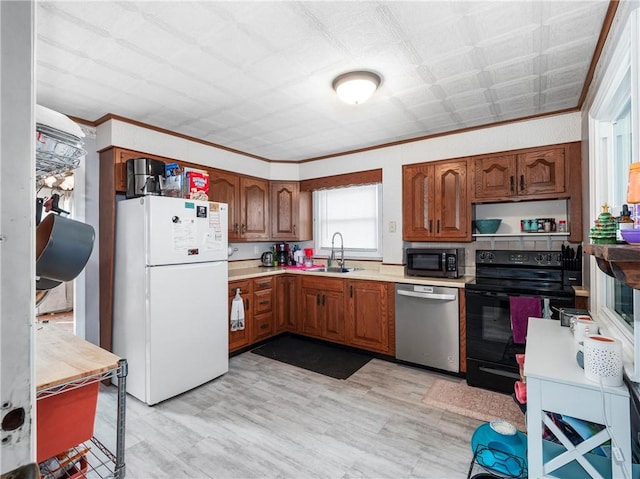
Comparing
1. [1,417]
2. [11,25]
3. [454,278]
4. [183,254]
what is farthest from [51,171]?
[454,278]

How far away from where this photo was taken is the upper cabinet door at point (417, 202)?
3.44 meters

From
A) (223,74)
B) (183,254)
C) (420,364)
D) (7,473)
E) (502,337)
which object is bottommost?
(420,364)

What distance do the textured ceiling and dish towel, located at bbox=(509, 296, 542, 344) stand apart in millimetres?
1619

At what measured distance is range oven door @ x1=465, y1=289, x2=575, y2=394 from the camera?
2.71 meters

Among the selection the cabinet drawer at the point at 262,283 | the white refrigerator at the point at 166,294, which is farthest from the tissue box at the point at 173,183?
the cabinet drawer at the point at 262,283

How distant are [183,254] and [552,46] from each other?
2.94 m

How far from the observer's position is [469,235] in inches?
126

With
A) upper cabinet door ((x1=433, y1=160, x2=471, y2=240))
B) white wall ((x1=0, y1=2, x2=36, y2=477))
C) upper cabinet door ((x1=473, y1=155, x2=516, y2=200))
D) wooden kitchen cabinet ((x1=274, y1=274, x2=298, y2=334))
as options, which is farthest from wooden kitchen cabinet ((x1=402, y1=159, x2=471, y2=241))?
white wall ((x1=0, y1=2, x2=36, y2=477))

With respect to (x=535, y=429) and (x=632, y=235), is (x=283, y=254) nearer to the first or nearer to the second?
(x=535, y=429)

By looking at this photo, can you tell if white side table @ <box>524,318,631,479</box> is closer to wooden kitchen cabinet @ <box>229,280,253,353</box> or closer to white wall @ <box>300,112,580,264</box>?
white wall @ <box>300,112,580,264</box>

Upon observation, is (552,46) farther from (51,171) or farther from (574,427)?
(51,171)

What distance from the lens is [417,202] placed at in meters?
3.52

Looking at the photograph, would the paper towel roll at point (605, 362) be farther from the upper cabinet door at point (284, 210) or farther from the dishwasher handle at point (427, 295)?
the upper cabinet door at point (284, 210)

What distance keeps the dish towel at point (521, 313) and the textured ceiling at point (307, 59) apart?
5.31 feet
